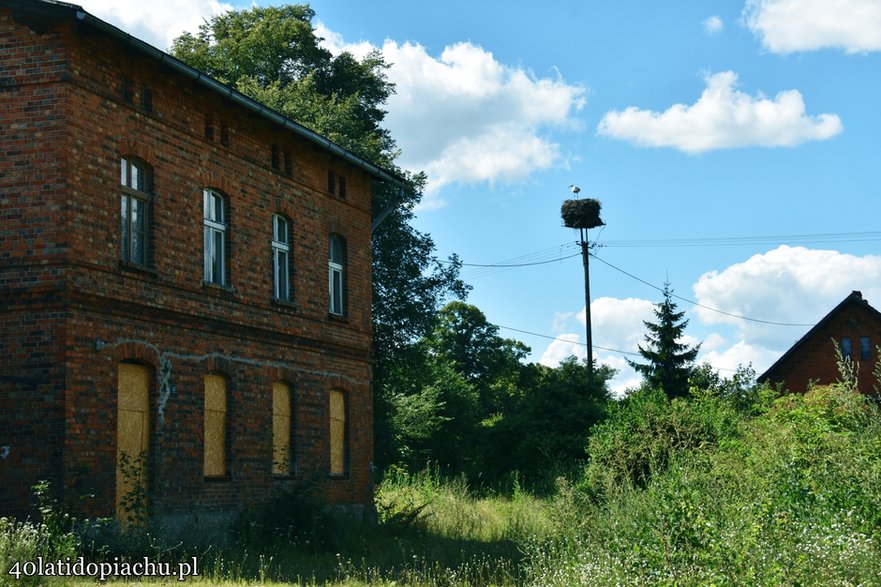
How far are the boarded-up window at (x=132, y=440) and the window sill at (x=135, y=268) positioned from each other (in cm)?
145

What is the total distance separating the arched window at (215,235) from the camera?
1920cm

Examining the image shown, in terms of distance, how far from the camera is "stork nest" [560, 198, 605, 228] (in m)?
46.5

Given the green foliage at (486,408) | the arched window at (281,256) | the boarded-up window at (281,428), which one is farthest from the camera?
the green foliage at (486,408)

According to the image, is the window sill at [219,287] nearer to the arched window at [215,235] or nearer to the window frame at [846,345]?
the arched window at [215,235]

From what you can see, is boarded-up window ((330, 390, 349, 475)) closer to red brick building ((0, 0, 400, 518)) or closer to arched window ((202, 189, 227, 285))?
red brick building ((0, 0, 400, 518))

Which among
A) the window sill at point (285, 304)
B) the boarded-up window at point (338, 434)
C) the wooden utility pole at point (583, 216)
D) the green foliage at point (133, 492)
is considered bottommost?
the green foliage at point (133, 492)

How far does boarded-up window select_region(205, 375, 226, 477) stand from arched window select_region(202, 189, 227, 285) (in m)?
1.83

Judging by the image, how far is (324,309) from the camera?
898 inches

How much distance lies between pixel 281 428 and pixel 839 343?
100 ft

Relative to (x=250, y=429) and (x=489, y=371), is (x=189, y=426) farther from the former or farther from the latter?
(x=489, y=371)

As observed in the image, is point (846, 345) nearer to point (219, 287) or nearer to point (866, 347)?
point (866, 347)

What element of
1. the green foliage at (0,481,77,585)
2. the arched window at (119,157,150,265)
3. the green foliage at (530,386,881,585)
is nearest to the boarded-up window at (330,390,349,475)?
the arched window at (119,157,150,265)

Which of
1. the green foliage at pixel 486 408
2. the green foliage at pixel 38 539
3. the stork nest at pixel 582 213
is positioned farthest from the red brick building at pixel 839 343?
the green foliage at pixel 38 539

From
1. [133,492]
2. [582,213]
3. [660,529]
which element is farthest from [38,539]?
[582,213]
